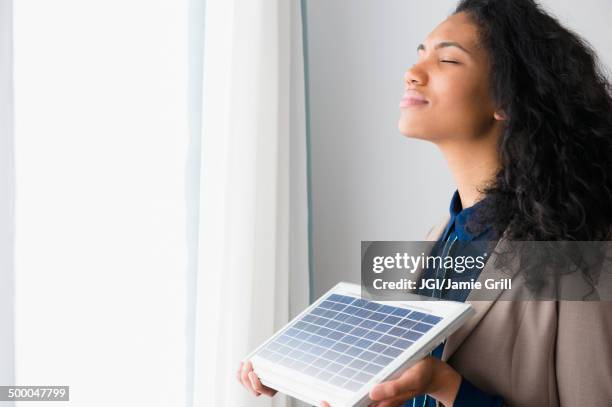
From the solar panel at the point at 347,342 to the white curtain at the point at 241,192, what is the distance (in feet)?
1.95

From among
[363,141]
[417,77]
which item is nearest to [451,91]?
[417,77]

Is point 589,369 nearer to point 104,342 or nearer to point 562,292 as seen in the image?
point 562,292

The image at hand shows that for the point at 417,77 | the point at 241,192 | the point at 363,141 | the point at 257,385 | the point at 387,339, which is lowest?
the point at 257,385

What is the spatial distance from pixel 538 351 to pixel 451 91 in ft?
1.46

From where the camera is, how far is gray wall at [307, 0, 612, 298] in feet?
6.67

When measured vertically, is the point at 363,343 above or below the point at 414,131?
below

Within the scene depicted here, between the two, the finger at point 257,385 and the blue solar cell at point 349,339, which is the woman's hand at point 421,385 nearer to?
the blue solar cell at point 349,339

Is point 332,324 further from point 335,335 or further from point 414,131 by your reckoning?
point 414,131

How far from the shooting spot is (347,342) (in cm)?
93

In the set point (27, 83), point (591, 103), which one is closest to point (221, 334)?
point (27, 83)

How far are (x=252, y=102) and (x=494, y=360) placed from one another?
921mm

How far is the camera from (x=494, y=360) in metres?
0.99

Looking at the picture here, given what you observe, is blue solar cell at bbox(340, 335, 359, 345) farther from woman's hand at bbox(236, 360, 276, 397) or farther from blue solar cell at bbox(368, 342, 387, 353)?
woman's hand at bbox(236, 360, 276, 397)

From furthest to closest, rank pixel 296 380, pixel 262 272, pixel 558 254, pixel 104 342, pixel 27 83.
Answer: pixel 262 272, pixel 104 342, pixel 27 83, pixel 558 254, pixel 296 380
